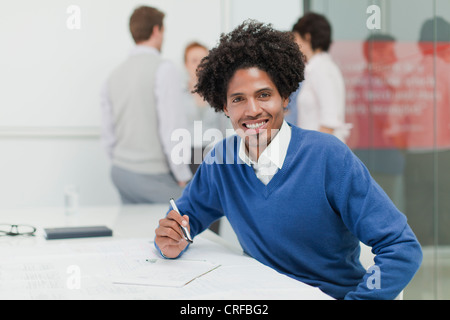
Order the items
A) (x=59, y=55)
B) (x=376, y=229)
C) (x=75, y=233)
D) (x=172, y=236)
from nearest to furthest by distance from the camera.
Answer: (x=376, y=229), (x=172, y=236), (x=75, y=233), (x=59, y=55)

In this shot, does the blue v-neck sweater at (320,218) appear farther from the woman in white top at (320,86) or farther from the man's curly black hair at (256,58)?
the woman in white top at (320,86)

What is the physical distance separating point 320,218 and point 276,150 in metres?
0.20

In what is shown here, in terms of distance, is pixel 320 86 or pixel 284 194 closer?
pixel 284 194

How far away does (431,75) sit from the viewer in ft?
7.47

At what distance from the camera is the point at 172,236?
116 cm

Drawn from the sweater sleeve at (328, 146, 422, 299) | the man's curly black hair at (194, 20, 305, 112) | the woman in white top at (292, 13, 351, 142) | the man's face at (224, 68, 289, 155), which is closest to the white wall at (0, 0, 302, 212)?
the woman in white top at (292, 13, 351, 142)

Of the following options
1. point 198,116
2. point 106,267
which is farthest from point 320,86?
point 106,267

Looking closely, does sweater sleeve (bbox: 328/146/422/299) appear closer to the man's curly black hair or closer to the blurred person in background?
the man's curly black hair

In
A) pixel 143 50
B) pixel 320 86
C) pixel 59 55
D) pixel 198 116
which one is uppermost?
pixel 59 55

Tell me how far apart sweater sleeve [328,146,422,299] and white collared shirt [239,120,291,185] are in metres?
0.15

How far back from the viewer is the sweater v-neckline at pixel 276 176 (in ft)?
3.92

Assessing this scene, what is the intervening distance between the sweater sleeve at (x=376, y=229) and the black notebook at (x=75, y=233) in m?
0.69

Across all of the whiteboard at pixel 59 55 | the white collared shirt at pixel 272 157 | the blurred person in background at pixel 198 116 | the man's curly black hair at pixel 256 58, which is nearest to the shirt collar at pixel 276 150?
the white collared shirt at pixel 272 157

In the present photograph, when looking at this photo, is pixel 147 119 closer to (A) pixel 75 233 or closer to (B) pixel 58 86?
(A) pixel 75 233
